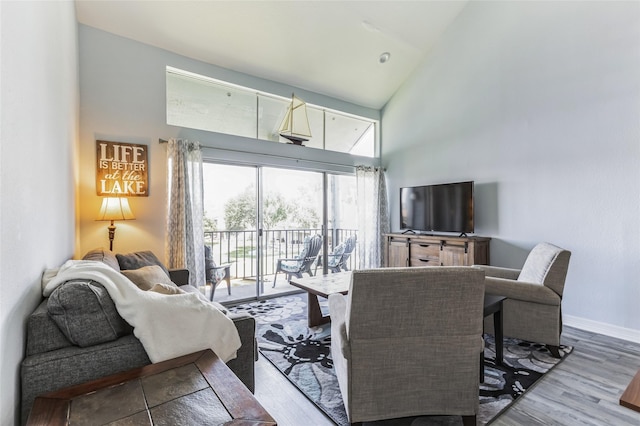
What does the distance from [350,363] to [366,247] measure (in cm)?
367

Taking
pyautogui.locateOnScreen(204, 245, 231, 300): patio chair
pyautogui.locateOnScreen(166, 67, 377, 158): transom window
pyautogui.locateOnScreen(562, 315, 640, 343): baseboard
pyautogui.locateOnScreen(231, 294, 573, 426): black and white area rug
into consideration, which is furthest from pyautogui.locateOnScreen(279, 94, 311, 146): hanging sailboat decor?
pyautogui.locateOnScreen(562, 315, 640, 343): baseboard

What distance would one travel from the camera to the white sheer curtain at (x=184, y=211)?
3.42m

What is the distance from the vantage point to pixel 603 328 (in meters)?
2.96

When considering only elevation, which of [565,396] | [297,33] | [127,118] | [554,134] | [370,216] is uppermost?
[297,33]

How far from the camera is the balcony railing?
4.04 meters

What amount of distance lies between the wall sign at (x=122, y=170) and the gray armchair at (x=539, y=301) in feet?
12.1

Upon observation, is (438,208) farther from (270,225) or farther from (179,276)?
(179,276)

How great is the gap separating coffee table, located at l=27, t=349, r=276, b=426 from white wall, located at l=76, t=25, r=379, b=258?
2591 mm

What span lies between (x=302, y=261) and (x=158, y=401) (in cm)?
350

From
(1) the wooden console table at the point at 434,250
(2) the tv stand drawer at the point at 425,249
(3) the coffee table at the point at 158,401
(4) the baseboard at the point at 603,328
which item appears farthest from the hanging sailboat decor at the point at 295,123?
(4) the baseboard at the point at 603,328

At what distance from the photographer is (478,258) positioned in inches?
147

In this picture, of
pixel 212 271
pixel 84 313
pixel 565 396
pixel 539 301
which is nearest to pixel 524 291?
pixel 539 301

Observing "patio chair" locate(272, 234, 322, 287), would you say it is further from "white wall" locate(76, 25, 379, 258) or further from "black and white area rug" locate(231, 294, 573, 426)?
"white wall" locate(76, 25, 379, 258)

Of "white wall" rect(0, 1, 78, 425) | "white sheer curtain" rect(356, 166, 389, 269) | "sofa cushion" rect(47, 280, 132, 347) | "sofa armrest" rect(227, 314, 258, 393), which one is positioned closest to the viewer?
"white wall" rect(0, 1, 78, 425)
